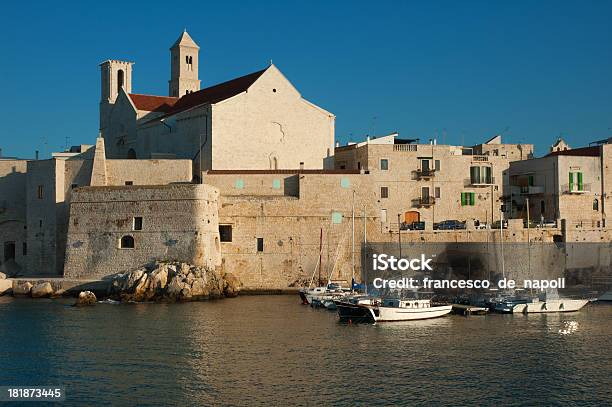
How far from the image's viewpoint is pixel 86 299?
1651 inches

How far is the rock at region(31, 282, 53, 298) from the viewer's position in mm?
45031

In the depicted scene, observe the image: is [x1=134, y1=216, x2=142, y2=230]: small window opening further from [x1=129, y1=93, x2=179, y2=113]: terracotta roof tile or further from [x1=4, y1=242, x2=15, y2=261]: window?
[x1=129, y1=93, x2=179, y2=113]: terracotta roof tile

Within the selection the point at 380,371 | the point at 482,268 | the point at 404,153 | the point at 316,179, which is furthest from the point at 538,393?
the point at 404,153

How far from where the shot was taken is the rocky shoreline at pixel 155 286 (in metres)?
43.2

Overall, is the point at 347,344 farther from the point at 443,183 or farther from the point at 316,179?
the point at 443,183

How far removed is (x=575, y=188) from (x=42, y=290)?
34739 millimetres

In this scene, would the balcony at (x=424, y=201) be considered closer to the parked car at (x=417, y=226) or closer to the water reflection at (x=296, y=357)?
the parked car at (x=417, y=226)

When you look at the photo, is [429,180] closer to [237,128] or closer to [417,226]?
[417,226]

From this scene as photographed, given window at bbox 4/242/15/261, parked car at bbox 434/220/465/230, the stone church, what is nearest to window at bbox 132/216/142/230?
the stone church

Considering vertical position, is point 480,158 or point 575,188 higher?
point 480,158

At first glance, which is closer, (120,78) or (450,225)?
(450,225)

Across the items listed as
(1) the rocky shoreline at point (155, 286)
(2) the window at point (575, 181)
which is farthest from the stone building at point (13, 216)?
(2) the window at point (575, 181)

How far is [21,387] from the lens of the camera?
78.8 ft

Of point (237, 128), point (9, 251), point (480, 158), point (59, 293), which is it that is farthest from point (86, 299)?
point (480, 158)
